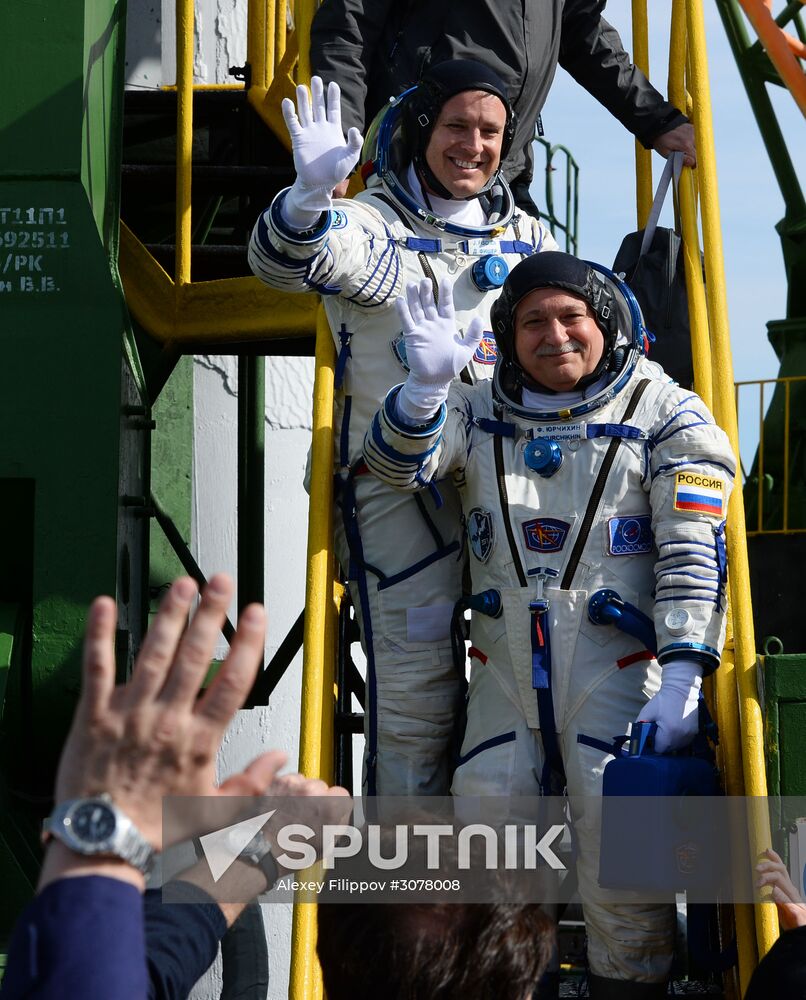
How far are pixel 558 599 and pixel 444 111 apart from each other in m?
1.40

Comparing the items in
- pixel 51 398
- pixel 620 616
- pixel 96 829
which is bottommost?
pixel 96 829

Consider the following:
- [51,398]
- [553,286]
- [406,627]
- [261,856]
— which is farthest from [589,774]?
[51,398]

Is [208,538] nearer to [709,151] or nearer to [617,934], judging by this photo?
[709,151]

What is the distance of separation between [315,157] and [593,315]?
2.57 feet

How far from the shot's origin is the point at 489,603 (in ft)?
12.2

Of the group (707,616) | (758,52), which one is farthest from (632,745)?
(758,52)

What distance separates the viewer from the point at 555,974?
3.63 meters

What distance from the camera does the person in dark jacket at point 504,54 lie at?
454cm

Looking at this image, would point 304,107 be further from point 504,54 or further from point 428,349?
point 504,54

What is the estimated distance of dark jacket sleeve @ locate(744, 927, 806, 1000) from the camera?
2.06 meters

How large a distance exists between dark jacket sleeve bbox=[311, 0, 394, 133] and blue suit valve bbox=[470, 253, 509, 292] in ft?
1.87

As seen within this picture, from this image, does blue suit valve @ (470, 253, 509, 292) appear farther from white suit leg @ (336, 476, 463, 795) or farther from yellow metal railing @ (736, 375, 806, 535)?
yellow metal railing @ (736, 375, 806, 535)

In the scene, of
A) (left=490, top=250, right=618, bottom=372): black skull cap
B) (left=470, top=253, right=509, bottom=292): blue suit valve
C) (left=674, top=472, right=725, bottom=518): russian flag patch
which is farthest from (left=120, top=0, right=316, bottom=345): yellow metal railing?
(left=674, top=472, right=725, bottom=518): russian flag patch

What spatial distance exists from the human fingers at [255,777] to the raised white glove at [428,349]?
79.5 inches
